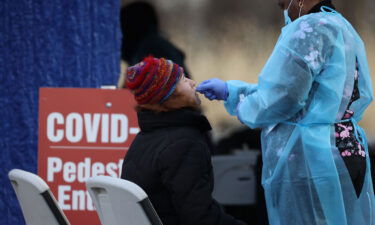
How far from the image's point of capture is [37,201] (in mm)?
2686

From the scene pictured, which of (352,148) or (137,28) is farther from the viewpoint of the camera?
(137,28)

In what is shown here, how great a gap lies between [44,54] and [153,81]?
54.7 inches

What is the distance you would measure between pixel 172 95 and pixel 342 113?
0.62m

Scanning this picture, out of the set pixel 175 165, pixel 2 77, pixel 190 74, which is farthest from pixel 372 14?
pixel 175 165

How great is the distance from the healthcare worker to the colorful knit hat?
304 mm

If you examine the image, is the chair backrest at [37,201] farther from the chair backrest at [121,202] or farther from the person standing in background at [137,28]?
the person standing in background at [137,28]

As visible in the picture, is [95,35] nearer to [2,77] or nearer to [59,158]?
[2,77]

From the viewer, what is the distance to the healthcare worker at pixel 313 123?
280cm

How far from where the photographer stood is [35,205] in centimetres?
272

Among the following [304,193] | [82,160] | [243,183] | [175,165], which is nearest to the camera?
[175,165]

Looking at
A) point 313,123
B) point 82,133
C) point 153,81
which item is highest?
point 153,81

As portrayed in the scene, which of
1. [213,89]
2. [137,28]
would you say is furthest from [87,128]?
[137,28]

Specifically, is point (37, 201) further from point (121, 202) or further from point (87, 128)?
point (87, 128)

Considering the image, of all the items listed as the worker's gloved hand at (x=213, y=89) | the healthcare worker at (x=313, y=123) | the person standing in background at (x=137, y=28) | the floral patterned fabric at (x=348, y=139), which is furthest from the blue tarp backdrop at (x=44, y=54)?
the floral patterned fabric at (x=348, y=139)
